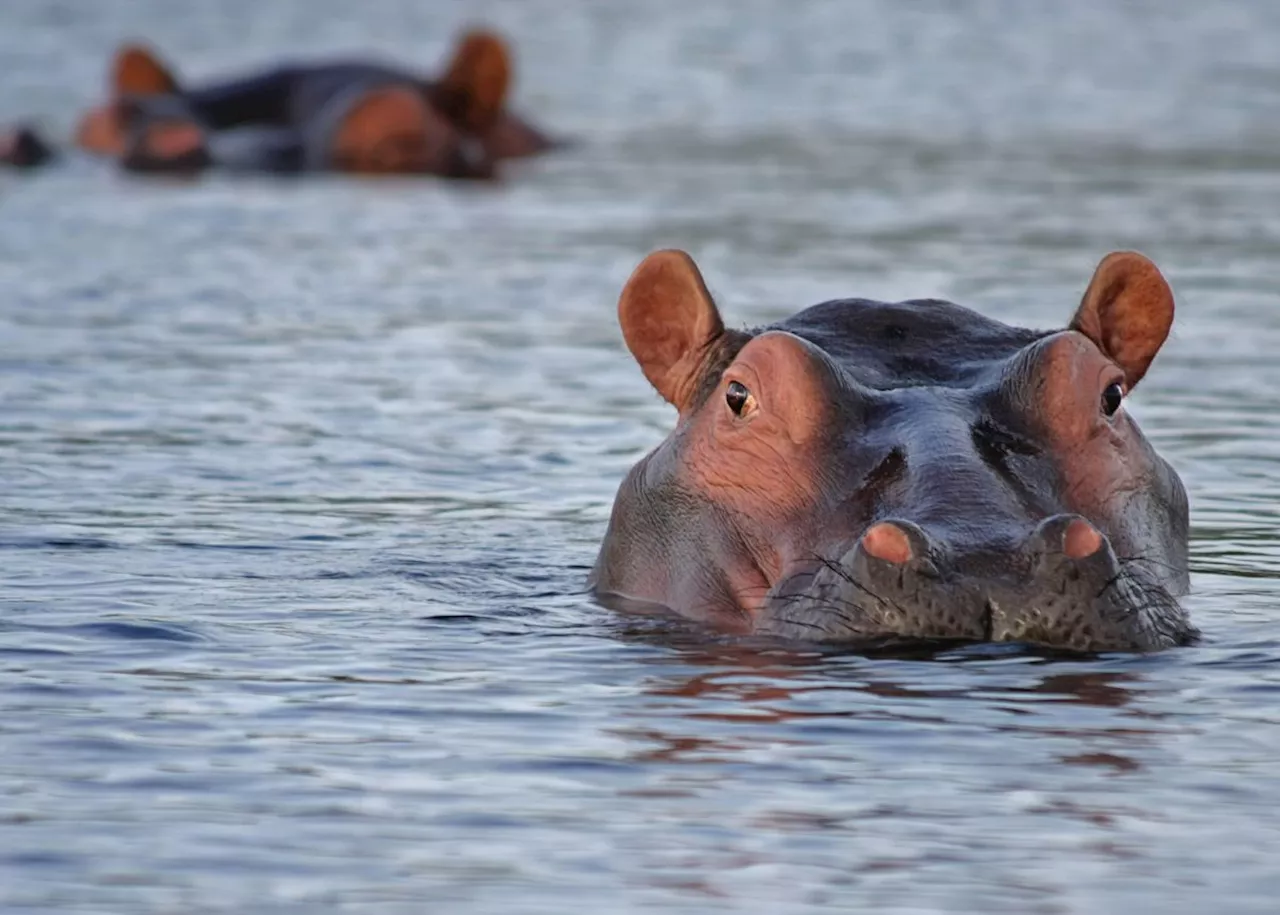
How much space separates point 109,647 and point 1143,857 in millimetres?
3274

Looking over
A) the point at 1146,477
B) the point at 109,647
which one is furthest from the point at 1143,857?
the point at 109,647

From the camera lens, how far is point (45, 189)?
23.1m

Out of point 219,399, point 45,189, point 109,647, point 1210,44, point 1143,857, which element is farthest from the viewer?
point 1210,44

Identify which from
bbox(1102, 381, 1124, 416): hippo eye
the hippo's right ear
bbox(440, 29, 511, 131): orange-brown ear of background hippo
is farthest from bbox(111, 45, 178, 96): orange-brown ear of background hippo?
bbox(1102, 381, 1124, 416): hippo eye

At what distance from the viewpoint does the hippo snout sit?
7352 millimetres

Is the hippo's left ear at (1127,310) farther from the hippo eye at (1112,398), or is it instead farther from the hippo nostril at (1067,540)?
the hippo nostril at (1067,540)

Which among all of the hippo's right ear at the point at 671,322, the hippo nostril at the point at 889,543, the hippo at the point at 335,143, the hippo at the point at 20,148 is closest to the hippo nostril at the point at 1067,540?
the hippo nostril at the point at 889,543

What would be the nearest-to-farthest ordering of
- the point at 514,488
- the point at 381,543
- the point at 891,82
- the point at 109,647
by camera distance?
the point at 109,647 < the point at 381,543 < the point at 514,488 < the point at 891,82

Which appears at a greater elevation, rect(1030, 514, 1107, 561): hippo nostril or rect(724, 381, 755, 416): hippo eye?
rect(724, 381, 755, 416): hippo eye

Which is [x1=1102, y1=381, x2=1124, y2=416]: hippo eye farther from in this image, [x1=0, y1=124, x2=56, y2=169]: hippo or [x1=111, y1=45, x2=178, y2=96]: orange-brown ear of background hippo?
[x1=111, y1=45, x2=178, y2=96]: orange-brown ear of background hippo

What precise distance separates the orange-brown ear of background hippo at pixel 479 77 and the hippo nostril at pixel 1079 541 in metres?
17.4

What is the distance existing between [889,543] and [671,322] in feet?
6.75

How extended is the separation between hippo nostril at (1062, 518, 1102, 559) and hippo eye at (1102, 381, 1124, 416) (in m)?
1.10

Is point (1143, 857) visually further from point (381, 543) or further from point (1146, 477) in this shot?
point (381, 543)
